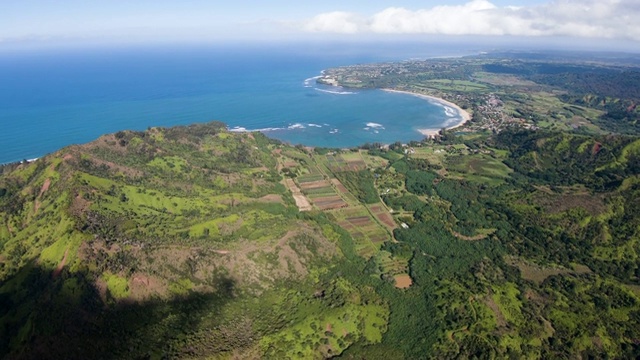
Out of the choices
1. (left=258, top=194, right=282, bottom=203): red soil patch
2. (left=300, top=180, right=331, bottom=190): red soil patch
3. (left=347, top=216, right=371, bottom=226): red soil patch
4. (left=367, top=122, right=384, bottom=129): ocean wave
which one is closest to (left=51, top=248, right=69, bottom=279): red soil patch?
(left=258, top=194, right=282, bottom=203): red soil patch

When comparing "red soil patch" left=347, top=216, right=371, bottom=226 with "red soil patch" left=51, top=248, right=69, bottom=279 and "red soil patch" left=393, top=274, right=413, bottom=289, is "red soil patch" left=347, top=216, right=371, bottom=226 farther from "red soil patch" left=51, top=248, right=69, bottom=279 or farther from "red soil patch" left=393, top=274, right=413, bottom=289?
"red soil patch" left=51, top=248, right=69, bottom=279

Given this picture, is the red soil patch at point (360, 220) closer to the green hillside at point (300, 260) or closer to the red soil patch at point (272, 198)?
the green hillside at point (300, 260)

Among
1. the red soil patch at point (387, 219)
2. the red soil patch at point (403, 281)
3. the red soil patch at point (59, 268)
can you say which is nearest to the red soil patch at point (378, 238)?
the red soil patch at point (387, 219)

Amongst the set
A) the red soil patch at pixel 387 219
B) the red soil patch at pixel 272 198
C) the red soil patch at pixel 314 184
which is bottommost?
the red soil patch at pixel 387 219

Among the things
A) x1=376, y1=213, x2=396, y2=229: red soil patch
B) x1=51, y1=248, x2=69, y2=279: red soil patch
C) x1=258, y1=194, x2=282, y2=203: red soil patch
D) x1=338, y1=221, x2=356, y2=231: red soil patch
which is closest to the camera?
x1=51, y1=248, x2=69, y2=279: red soil patch

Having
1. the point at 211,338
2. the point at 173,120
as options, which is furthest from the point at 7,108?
the point at 211,338

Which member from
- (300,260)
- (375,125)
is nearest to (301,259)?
(300,260)
